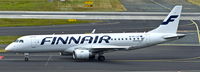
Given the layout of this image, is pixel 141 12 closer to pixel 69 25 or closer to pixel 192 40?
pixel 69 25

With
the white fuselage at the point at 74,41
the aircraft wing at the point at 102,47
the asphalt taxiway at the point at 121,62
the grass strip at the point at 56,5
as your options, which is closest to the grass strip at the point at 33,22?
the grass strip at the point at 56,5

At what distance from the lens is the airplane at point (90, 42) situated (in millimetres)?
50188

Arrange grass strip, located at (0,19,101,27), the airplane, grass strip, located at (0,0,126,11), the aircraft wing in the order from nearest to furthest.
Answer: the aircraft wing < the airplane < grass strip, located at (0,19,101,27) < grass strip, located at (0,0,126,11)

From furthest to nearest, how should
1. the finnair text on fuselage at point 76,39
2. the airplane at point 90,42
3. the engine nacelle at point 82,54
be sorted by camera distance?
the finnair text on fuselage at point 76,39 → the airplane at point 90,42 → the engine nacelle at point 82,54

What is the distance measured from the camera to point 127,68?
Result: 4566 centimetres

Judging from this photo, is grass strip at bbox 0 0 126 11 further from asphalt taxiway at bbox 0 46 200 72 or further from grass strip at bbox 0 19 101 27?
asphalt taxiway at bbox 0 46 200 72

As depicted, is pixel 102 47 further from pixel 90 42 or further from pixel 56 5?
pixel 56 5

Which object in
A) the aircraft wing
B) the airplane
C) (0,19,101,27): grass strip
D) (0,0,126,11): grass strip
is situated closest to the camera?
the aircraft wing

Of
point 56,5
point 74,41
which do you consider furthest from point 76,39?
point 56,5

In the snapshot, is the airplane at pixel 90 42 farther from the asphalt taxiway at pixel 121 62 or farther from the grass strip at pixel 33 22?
the grass strip at pixel 33 22

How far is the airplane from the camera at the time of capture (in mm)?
50188

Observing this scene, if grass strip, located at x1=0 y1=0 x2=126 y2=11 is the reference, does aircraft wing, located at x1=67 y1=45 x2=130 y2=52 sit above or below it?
above

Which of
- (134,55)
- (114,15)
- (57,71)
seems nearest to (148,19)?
(114,15)

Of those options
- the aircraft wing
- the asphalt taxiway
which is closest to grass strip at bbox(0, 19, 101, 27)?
the asphalt taxiway
